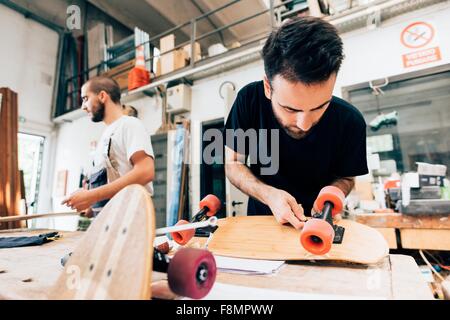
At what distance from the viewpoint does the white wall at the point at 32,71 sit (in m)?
4.91

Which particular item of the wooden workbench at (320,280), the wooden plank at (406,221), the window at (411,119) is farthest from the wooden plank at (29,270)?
the window at (411,119)

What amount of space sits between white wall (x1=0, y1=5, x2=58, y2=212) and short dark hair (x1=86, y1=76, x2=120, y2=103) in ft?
13.5

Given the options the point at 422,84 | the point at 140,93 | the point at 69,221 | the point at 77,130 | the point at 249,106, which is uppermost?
the point at 140,93

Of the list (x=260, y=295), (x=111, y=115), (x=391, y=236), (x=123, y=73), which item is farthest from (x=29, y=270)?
(x=123, y=73)

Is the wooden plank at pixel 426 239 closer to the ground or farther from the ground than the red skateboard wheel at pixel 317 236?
closer to the ground

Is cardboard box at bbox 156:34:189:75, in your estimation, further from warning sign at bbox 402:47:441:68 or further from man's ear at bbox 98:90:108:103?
warning sign at bbox 402:47:441:68

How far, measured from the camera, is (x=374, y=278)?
58cm

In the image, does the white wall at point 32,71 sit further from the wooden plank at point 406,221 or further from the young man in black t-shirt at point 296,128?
the wooden plank at point 406,221

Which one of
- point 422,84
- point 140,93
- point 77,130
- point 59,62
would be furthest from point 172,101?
point 59,62

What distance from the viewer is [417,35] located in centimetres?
250

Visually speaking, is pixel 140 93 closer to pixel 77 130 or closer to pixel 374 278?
pixel 77 130

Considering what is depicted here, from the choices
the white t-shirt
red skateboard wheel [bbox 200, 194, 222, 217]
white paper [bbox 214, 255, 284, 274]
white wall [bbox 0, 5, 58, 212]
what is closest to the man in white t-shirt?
the white t-shirt
